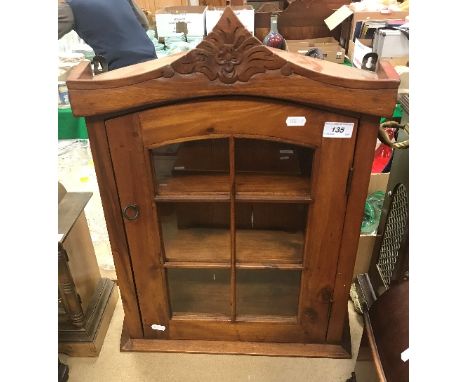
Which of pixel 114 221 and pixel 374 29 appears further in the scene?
pixel 374 29

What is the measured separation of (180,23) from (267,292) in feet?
5.69

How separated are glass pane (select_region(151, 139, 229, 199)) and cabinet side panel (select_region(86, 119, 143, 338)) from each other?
0.37ft

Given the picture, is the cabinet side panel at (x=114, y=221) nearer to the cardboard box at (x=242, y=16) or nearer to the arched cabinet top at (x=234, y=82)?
the arched cabinet top at (x=234, y=82)

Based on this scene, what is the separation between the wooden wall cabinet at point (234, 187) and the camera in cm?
80

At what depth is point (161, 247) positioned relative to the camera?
1.11 meters

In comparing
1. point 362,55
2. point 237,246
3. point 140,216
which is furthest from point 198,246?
point 362,55

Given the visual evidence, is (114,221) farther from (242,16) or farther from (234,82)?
(242,16)

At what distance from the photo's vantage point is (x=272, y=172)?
101cm

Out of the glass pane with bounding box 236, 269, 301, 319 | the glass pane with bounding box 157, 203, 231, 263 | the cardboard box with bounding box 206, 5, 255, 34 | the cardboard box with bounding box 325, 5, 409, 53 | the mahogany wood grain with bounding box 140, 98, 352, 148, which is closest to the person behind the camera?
the mahogany wood grain with bounding box 140, 98, 352, 148

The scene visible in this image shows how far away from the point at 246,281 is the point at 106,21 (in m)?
1.40

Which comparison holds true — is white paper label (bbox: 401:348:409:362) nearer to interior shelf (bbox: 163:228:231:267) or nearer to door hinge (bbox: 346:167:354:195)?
door hinge (bbox: 346:167:354:195)

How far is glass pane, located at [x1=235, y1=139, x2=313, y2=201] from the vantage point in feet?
3.09

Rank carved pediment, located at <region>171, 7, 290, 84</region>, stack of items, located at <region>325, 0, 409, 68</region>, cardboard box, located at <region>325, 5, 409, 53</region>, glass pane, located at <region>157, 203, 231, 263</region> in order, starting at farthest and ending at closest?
cardboard box, located at <region>325, 5, 409, 53</region> < stack of items, located at <region>325, 0, 409, 68</region> < glass pane, located at <region>157, 203, 231, 263</region> < carved pediment, located at <region>171, 7, 290, 84</region>

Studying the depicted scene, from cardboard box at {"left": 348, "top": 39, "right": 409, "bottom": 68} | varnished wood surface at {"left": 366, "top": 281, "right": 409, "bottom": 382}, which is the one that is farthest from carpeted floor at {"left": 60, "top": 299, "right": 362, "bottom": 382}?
cardboard box at {"left": 348, "top": 39, "right": 409, "bottom": 68}
